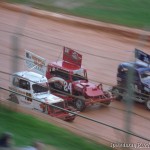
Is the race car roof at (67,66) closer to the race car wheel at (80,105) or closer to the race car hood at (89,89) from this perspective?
the race car hood at (89,89)

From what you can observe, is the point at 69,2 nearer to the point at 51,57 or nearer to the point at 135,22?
the point at 135,22

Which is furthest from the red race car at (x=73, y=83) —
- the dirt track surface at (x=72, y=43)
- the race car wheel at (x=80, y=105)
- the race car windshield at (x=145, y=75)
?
the race car windshield at (x=145, y=75)

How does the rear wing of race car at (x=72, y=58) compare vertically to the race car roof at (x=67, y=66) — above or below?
above

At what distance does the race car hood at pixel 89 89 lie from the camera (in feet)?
37.0

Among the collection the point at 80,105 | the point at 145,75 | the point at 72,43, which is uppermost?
the point at 145,75

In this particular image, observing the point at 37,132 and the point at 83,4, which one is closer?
the point at 37,132

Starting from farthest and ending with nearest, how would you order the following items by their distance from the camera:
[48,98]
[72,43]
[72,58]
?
1. [72,43]
2. [72,58]
3. [48,98]

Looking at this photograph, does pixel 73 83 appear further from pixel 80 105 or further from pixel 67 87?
pixel 80 105

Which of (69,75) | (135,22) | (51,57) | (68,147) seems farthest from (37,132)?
(135,22)

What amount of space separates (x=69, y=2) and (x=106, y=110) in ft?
37.6

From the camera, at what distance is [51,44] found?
16.9m

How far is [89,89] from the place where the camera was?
11.4m

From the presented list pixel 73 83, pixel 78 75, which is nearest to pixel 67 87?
pixel 73 83

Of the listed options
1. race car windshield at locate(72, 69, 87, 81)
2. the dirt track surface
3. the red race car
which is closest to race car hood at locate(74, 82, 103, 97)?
the red race car
